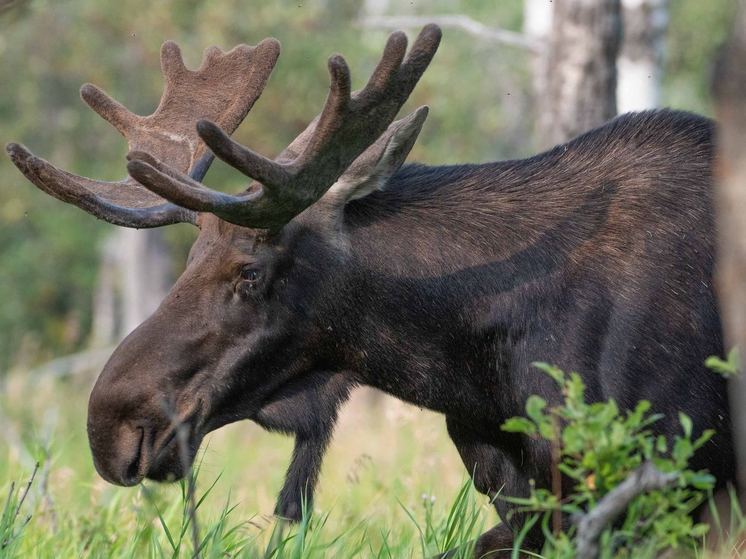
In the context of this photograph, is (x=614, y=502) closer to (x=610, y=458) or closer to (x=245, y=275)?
(x=610, y=458)

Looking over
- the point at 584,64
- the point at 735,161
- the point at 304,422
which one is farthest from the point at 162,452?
the point at 584,64

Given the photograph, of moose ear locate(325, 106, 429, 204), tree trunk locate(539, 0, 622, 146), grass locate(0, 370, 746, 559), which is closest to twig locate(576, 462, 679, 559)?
grass locate(0, 370, 746, 559)

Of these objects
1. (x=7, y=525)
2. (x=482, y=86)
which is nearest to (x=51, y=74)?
(x=482, y=86)

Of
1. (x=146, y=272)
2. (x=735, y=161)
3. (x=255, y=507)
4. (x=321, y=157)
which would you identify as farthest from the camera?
(x=146, y=272)

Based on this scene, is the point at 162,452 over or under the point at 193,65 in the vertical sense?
under

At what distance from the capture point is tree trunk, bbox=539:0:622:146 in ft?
22.2

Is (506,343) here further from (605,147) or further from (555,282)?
(605,147)

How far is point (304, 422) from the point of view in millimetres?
4473

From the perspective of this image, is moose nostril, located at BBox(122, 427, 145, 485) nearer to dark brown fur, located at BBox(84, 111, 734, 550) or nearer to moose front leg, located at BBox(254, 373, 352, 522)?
dark brown fur, located at BBox(84, 111, 734, 550)

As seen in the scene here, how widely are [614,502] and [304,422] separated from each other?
1.66m

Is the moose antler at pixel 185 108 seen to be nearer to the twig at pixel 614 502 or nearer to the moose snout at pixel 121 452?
the moose snout at pixel 121 452

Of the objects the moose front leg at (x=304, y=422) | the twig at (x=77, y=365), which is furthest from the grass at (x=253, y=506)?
the twig at (x=77, y=365)

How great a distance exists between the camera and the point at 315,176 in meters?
3.99

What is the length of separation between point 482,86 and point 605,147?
525 inches
